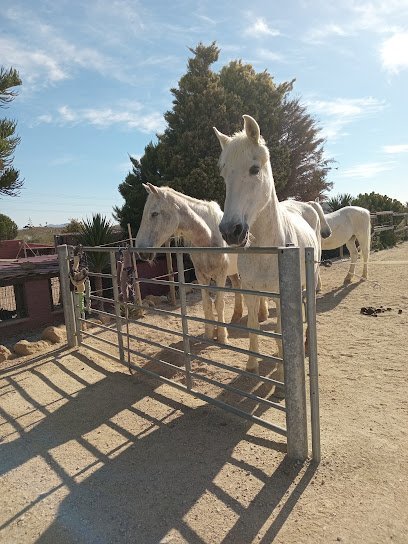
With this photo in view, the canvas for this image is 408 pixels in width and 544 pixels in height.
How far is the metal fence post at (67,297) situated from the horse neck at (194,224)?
1641 mm

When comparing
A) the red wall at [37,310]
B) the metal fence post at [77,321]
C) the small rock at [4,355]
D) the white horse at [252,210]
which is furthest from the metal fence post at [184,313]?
the red wall at [37,310]

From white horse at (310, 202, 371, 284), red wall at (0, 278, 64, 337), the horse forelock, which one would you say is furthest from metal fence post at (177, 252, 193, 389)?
white horse at (310, 202, 371, 284)

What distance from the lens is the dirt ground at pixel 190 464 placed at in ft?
6.33

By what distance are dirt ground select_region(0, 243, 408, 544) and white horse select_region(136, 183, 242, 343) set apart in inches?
43.6

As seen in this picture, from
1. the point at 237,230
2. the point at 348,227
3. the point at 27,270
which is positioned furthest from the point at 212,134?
the point at 237,230

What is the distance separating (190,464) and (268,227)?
1.88 metres

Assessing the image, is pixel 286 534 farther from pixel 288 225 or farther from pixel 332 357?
pixel 332 357

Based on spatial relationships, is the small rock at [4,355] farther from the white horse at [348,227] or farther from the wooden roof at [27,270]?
the white horse at [348,227]

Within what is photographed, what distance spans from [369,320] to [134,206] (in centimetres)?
927

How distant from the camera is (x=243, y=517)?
1.97m

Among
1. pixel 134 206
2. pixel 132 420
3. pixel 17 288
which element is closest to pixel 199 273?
pixel 132 420

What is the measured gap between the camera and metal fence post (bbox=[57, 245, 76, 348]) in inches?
200

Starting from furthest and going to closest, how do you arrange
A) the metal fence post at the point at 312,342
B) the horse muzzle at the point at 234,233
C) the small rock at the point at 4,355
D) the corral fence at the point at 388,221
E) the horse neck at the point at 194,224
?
1. the corral fence at the point at 388,221
2. the small rock at the point at 4,355
3. the horse neck at the point at 194,224
4. the horse muzzle at the point at 234,233
5. the metal fence post at the point at 312,342

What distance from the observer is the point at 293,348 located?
7.56 ft
